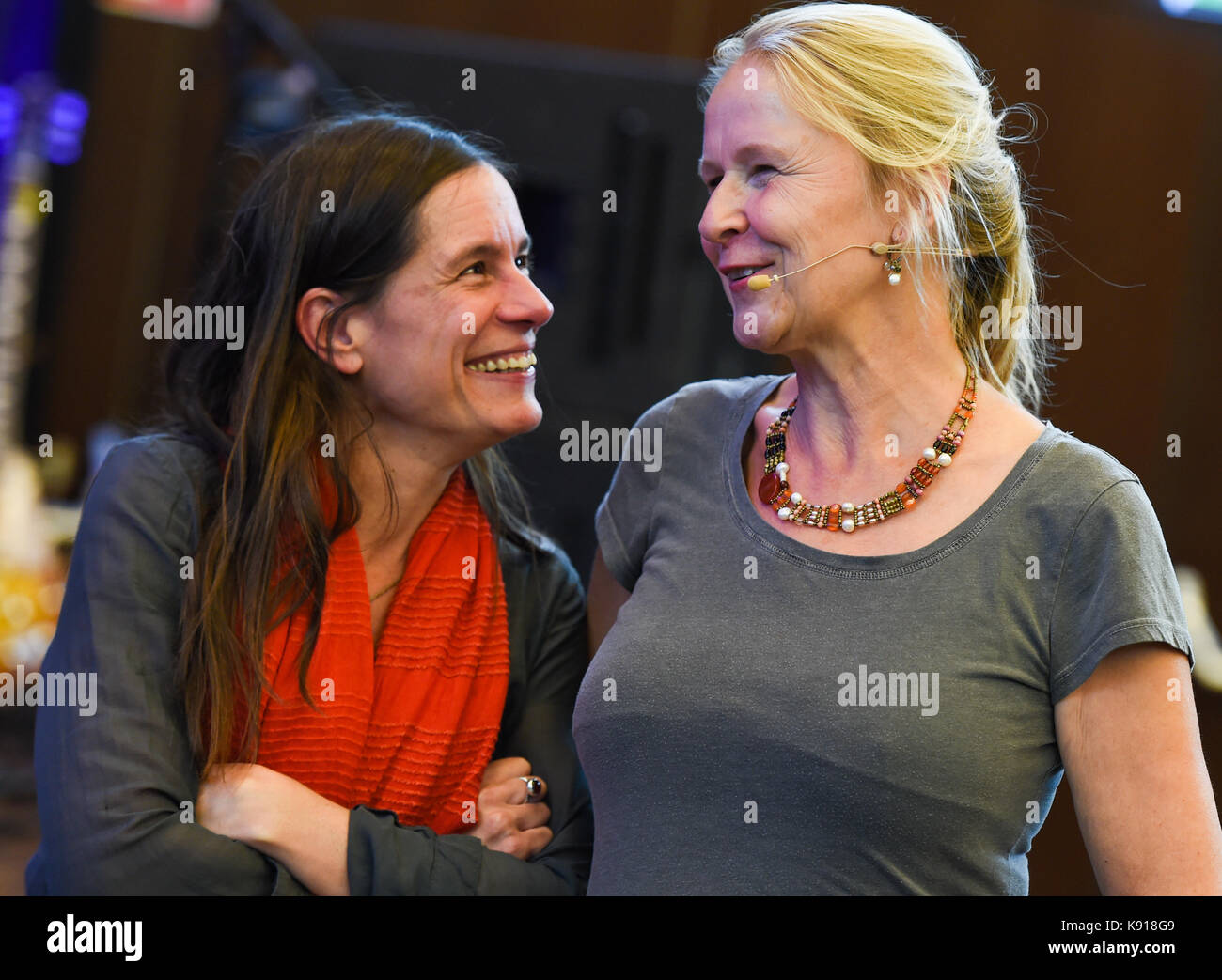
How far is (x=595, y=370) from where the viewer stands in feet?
9.07

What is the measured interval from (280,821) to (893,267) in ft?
2.63

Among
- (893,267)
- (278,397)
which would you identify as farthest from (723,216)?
(278,397)

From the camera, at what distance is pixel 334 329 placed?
1.46 m

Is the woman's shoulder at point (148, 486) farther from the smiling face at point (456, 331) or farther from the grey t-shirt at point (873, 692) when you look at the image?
the grey t-shirt at point (873, 692)

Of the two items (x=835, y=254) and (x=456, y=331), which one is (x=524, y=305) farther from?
(x=835, y=254)

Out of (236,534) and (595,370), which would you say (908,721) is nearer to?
(236,534)

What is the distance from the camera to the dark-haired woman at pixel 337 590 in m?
1.24

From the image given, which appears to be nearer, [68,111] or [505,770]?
[505,770]

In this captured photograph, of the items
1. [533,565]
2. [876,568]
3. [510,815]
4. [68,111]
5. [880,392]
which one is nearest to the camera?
[876,568]

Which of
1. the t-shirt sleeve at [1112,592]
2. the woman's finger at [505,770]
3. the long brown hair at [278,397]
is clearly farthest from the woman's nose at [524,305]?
the t-shirt sleeve at [1112,592]

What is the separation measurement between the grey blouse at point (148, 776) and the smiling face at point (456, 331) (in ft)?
0.76

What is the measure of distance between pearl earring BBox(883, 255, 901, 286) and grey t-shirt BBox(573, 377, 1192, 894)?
20 centimetres
